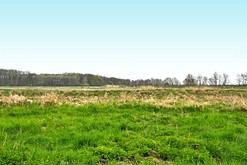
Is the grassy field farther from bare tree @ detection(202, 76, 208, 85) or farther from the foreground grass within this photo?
bare tree @ detection(202, 76, 208, 85)

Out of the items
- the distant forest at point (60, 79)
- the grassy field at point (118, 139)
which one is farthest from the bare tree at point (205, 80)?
the grassy field at point (118, 139)

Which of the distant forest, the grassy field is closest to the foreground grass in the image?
the grassy field

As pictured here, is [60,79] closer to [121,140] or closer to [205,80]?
[205,80]

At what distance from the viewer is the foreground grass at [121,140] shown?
657 centimetres

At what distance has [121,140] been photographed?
7.75m

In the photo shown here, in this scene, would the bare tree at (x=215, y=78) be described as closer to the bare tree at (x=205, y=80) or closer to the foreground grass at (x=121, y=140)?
the bare tree at (x=205, y=80)

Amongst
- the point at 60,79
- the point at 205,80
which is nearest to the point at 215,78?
the point at 205,80

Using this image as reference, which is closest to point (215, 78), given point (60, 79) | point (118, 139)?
point (60, 79)

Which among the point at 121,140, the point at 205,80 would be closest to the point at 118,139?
the point at 121,140

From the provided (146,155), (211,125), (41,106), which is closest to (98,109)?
(41,106)

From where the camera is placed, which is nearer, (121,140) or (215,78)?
(121,140)

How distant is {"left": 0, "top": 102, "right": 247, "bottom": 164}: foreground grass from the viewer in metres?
6.57

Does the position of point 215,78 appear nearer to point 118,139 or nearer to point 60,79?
point 60,79

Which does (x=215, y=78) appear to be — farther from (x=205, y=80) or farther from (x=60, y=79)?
(x=60, y=79)
